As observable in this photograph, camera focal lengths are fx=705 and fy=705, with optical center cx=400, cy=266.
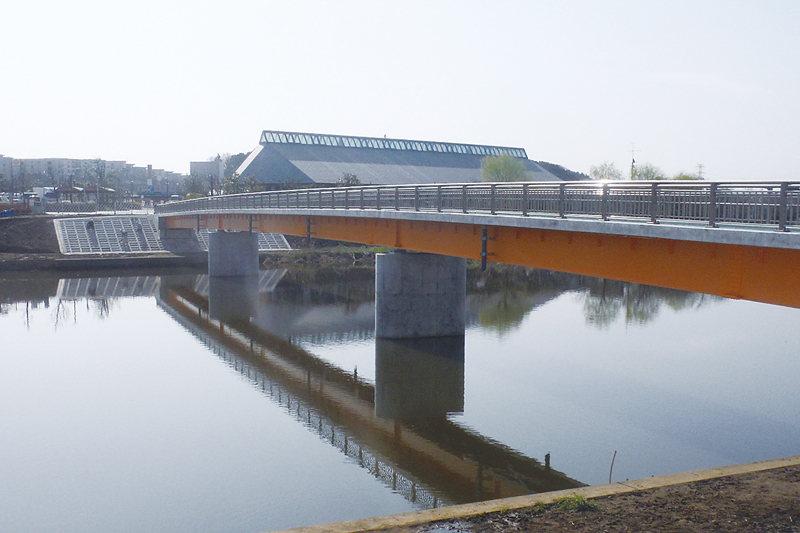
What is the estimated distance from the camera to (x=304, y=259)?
57281 mm

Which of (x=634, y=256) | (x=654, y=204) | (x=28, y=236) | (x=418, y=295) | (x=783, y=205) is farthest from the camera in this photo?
(x=28, y=236)

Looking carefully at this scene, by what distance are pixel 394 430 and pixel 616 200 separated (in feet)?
24.1

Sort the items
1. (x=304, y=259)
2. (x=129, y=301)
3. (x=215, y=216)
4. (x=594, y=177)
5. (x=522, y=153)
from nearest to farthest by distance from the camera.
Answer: (x=129, y=301) < (x=215, y=216) < (x=304, y=259) < (x=594, y=177) < (x=522, y=153)

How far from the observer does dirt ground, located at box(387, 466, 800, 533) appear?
29.7 ft

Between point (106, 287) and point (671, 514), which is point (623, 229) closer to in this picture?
point (671, 514)

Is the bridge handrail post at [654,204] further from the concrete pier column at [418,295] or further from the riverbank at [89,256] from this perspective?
the riverbank at [89,256]

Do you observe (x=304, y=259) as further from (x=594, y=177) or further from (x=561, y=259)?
(x=594, y=177)

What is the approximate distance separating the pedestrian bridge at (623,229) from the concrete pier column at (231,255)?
24582 mm

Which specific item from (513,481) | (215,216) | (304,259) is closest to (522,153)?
(304,259)

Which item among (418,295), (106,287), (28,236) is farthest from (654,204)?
(28,236)

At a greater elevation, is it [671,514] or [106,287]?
[671,514]

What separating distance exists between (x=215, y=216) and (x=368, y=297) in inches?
658

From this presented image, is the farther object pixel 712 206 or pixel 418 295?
pixel 418 295

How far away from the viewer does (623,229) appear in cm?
1388
